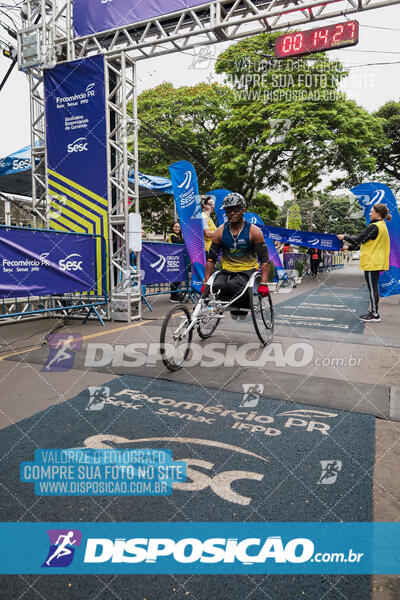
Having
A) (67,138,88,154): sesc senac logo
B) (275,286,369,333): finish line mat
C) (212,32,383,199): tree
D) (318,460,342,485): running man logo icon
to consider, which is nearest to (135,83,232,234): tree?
(212,32,383,199): tree

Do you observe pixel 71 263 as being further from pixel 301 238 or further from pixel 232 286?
pixel 301 238

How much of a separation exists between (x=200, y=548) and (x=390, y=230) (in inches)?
352

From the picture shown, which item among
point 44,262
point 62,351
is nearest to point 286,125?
point 44,262

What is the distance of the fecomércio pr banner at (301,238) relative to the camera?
1642cm

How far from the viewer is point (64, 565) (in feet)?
6.03

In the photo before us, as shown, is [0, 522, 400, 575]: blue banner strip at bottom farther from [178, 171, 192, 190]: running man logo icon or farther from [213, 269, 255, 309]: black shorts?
[178, 171, 192, 190]: running man logo icon

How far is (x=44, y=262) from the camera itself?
22.0 ft

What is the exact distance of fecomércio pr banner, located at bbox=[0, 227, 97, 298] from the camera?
6113 millimetres

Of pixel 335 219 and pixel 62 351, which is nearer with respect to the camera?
pixel 62 351

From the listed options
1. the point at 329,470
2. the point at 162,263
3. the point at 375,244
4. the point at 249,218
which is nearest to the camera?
the point at 329,470

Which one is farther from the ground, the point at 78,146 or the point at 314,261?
the point at 78,146

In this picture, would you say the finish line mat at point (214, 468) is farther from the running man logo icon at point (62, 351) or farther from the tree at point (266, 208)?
the tree at point (266, 208)

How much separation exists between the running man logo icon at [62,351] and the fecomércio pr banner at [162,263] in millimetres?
3080

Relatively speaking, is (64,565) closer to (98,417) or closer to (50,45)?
(98,417)
